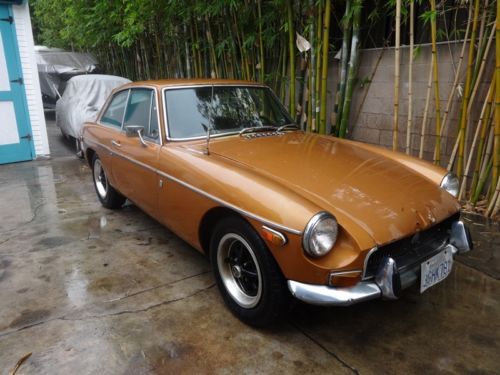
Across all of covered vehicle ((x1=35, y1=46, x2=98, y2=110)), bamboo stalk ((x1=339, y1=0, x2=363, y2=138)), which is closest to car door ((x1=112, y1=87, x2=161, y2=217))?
bamboo stalk ((x1=339, y1=0, x2=363, y2=138))

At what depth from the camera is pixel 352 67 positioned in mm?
4785

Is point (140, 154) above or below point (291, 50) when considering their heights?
below

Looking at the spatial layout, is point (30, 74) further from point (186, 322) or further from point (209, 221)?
point (186, 322)

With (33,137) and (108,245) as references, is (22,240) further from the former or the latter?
(33,137)

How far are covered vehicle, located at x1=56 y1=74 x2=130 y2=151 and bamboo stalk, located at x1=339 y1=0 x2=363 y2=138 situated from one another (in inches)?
177

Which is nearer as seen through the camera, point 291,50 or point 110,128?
point 110,128

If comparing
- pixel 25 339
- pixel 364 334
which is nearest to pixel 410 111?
pixel 364 334

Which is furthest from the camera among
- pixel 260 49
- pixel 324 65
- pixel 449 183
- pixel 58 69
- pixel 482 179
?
pixel 58 69

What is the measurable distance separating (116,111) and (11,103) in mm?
3631

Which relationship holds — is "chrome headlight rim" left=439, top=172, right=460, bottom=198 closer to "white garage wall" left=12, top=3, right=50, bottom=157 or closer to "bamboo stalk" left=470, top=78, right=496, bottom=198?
"bamboo stalk" left=470, top=78, right=496, bottom=198

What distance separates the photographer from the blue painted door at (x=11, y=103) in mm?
6420

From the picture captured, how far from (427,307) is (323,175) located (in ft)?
3.64

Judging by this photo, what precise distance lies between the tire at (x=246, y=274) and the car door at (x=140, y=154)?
0.91 metres

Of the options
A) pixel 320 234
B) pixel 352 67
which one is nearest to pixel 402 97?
pixel 352 67
